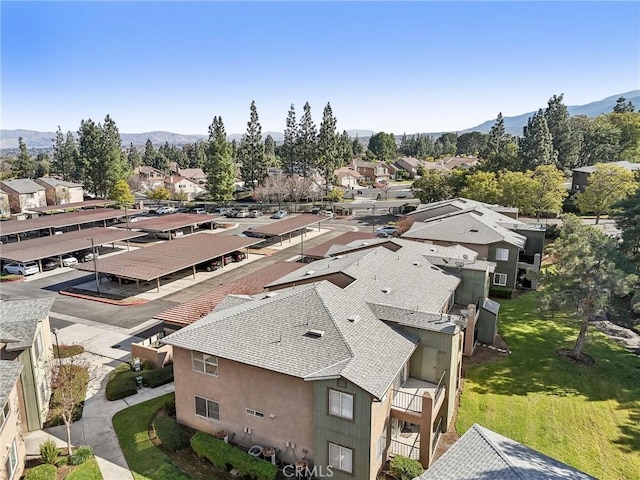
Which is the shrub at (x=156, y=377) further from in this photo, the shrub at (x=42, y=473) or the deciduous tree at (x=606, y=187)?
the deciduous tree at (x=606, y=187)

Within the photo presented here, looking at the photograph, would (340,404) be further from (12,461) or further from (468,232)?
(468,232)

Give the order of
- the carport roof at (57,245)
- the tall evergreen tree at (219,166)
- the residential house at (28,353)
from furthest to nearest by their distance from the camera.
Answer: the tall evergreen tree at (219,166)
the carport roof at (57,245)
the residential house at (28,353)

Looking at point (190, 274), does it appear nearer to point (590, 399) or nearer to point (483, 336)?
point (483, 336)

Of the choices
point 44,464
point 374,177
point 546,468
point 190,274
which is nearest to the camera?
point 546,468

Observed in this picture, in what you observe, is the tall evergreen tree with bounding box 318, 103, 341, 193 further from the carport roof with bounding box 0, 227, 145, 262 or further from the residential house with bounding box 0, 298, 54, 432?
the residential house with bounding box 0, 298, 54, 432

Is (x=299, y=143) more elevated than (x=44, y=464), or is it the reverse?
(x=299, y=143)

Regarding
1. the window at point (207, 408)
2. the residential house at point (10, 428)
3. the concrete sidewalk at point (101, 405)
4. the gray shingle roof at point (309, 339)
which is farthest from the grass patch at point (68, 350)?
the gray shingle roof at point (309, 339)

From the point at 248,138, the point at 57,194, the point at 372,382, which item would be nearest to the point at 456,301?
the point at 372,382
